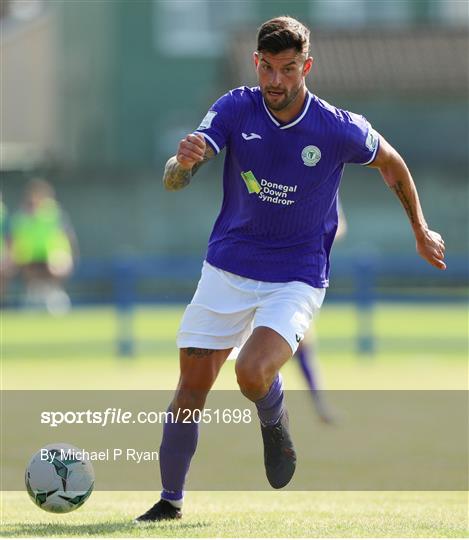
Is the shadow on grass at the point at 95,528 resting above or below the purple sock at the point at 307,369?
above

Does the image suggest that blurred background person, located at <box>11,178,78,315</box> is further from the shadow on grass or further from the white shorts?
the shadow on grass

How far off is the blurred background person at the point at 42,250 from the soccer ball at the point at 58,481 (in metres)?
17.4

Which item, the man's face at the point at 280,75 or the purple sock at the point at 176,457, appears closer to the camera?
the man's face at the point at 280,75

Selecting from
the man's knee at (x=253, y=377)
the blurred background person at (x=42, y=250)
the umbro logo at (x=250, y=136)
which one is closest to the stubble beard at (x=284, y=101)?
the umbro logo at (x=250, y=136)

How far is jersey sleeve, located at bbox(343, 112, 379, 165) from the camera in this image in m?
6.69

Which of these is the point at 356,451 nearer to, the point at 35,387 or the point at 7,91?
the point at 35,387

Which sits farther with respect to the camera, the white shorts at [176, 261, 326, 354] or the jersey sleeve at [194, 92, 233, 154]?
the white shorts at [176, 261, 326, 354]

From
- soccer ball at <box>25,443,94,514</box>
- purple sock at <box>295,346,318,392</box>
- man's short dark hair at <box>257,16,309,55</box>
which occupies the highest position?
man's short dark hair at <box>257,16,309,55</box>

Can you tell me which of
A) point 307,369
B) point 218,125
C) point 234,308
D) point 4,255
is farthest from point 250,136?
point 4,255

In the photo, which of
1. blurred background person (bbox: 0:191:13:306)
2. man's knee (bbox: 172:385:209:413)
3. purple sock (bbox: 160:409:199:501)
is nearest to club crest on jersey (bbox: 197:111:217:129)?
man's knee (bbox: 172:385:209:413)

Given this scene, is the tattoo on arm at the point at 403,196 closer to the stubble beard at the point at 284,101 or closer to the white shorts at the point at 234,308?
the white shorts at the point at 234,308

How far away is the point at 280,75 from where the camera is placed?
648 cm

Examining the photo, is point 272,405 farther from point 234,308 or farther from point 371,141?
point 371,141

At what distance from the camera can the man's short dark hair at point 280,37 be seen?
644 cm
